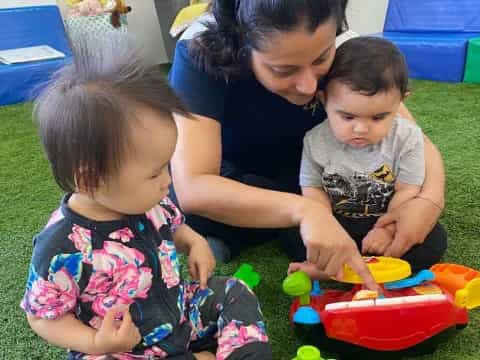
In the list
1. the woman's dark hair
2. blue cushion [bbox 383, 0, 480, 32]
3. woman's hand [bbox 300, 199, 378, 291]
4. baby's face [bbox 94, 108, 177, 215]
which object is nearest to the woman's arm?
woman's hand [bbox 300, 199, 378, 291]

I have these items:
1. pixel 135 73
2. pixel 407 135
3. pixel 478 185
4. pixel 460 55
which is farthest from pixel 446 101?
pixel 135 73

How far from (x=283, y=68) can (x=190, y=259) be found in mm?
Answer: 306

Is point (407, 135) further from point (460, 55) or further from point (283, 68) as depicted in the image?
point (460, 55)

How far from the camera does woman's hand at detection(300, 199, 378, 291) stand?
68 cm

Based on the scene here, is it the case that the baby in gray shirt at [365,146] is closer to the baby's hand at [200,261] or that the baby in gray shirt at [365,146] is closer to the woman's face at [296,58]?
the woman's face at [296,58]

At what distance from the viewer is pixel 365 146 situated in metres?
0.87

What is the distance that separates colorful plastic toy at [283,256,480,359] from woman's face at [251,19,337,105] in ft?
0.94

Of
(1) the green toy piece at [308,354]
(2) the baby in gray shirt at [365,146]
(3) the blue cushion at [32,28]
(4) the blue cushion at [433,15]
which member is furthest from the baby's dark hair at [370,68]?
(3) the blue cushion at [32,28]

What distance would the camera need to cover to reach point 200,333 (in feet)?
2.39

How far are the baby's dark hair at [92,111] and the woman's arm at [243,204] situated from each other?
24 centimetres

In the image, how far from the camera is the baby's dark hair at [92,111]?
1.75ft

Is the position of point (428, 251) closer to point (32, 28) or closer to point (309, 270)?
point (309, 270)

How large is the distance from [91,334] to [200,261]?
0.19 metres

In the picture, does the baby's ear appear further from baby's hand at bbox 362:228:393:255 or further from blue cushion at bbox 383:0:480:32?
blue cushion at bbox 383:0:480:32
